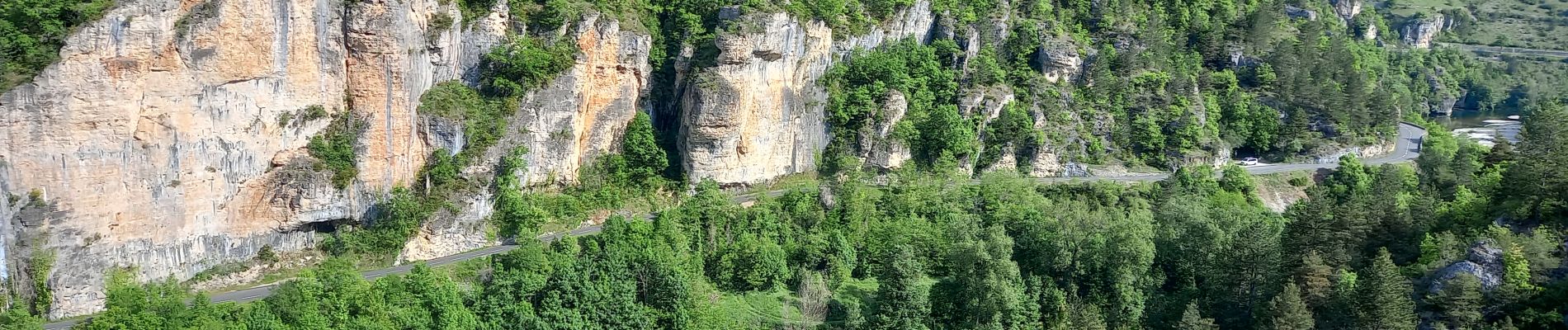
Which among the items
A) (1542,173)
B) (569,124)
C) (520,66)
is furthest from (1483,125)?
(520,66)

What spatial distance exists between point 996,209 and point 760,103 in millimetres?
14274

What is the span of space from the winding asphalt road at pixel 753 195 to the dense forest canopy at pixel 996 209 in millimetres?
1049

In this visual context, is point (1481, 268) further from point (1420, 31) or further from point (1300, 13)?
point (1420, 31)

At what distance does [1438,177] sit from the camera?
72.7 metres

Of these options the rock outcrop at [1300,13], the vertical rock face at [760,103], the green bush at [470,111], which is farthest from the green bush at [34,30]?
the rock outcrop at [1300,13]

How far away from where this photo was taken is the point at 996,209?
66.3 m

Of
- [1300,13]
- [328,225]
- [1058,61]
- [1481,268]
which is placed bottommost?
[328,225]

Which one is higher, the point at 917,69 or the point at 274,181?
the point at 917,69

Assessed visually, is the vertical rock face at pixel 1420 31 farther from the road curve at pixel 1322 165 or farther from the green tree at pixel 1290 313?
the green tree at pixel 1290 313

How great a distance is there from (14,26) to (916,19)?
48.6 meters

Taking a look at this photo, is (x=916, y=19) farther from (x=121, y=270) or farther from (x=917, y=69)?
(x=121, y=270)

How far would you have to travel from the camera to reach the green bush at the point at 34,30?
45.7m

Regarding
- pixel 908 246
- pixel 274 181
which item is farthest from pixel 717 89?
pixel 274 181

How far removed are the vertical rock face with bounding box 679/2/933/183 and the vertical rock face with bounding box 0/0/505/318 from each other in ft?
46.7
